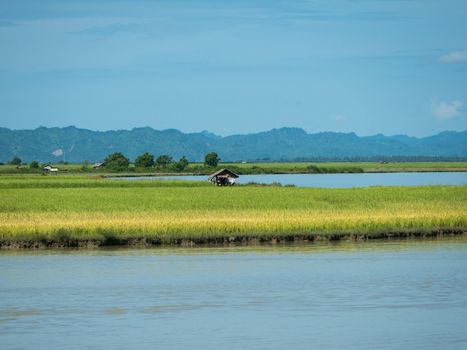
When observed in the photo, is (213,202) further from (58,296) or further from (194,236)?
(58,296)

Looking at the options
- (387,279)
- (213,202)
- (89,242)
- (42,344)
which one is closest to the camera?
(42,344)

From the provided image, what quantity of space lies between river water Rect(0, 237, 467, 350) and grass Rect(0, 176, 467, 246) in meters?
2.76

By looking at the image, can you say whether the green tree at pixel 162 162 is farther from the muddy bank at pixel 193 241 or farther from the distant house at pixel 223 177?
the muddy bank at pixel 193 241

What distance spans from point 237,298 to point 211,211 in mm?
26133

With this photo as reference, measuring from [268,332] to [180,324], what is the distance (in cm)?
218

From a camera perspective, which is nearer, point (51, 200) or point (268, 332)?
point (268, 332)

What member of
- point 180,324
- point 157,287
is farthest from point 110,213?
point 180,324

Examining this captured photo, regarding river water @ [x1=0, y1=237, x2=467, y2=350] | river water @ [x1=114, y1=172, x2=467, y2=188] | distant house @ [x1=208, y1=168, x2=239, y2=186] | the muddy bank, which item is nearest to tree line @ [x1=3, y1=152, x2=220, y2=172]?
river water @ [x1=114, y1=172, x2=467, y2=188]

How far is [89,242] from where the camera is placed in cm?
3803

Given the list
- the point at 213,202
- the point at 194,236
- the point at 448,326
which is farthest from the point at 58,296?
the point at 213,202

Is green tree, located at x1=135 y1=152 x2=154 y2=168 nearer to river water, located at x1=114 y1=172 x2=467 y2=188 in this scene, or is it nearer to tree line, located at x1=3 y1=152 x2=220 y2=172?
tree line, located at x1=3 y1=152 x2=220 y2=172

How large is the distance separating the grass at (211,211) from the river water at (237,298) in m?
2.76

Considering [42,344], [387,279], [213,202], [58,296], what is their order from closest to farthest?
[42,344] → [58,296] → [387,279] → [213,202]

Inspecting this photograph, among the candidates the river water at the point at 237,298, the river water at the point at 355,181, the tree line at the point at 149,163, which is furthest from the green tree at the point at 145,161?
the river water at the point at 237,298
